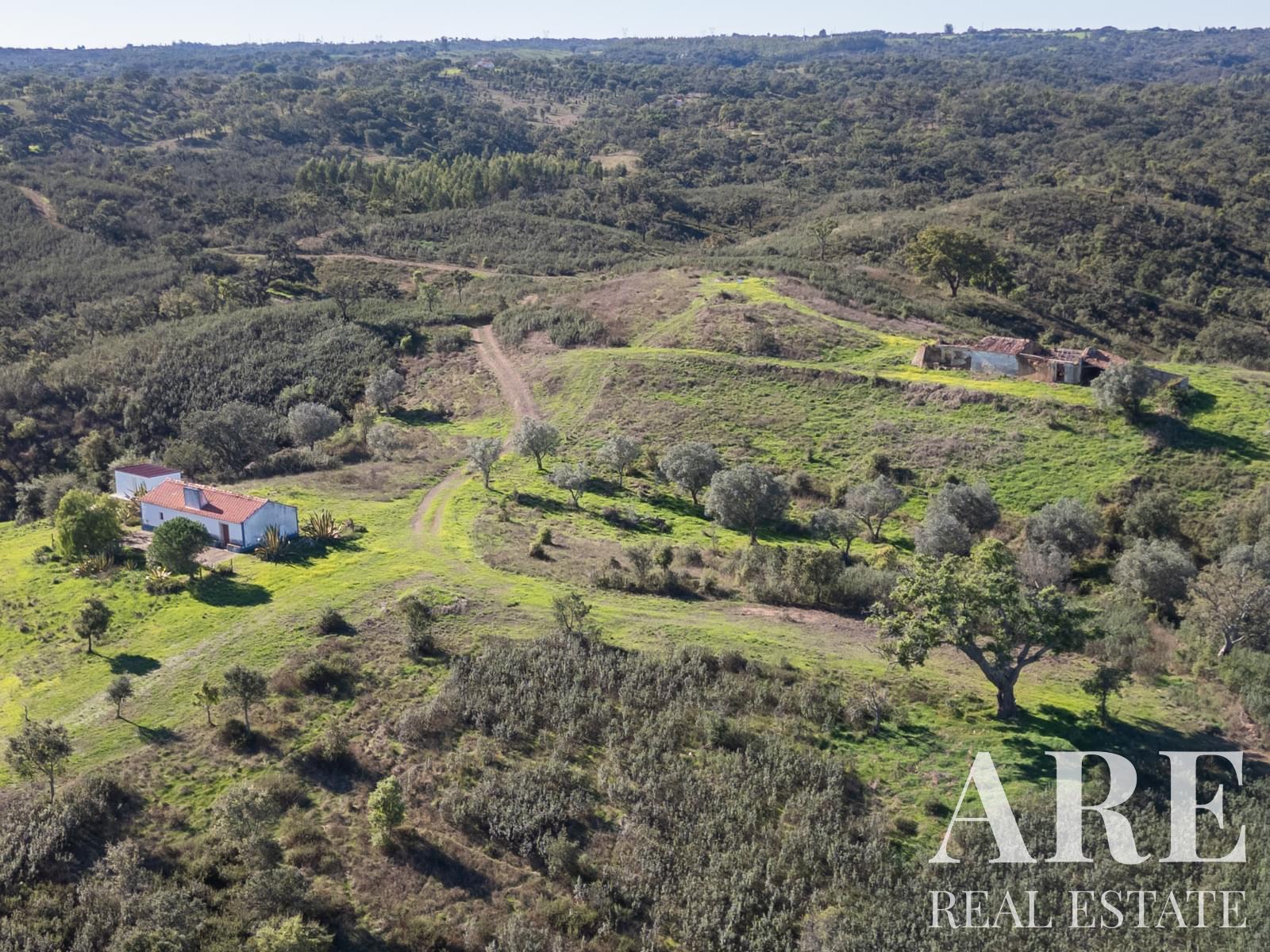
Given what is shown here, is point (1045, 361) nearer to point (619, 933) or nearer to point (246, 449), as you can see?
point (619, 933)

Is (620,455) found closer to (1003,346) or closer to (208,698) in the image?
(1003,346)

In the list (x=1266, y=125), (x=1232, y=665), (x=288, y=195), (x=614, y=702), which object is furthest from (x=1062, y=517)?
(x=1266, y=125)

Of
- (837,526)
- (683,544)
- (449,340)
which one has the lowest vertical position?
(683,544)

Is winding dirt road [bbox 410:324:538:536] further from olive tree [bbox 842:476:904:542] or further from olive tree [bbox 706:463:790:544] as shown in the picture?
olive tree [bbox 842:476:904:542]

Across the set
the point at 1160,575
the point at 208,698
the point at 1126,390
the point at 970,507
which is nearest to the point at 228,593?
the point at 208,698

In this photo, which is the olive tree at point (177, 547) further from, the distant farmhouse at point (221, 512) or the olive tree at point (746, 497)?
the olive tree at point (746, 497)

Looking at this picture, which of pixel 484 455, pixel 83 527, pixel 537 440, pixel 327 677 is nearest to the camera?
pixel 327 677
